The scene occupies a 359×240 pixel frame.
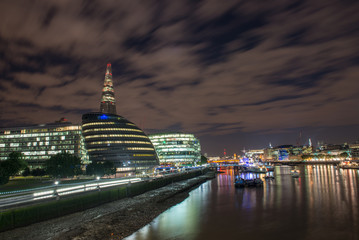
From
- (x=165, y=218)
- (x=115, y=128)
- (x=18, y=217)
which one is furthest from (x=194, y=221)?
(x=115, y=128)

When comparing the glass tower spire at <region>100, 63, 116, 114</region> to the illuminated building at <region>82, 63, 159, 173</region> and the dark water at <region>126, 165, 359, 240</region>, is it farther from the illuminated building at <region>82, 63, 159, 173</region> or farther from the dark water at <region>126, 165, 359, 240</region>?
the dark water at <region>126, 165, 359, 240</region>

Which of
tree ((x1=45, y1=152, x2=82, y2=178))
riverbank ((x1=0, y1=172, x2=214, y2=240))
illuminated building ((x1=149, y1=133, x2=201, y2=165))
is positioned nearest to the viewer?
riverbank ((x1=0, y1=172, x2=214, y2=240))

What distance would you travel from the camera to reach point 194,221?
92.4 feet

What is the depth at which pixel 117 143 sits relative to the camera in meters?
124

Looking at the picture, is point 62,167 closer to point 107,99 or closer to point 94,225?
point 94,225

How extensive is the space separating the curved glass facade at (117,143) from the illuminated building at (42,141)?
16285 mm

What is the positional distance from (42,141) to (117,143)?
181ft

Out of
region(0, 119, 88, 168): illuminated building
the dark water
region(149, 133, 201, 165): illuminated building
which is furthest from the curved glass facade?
the dark water

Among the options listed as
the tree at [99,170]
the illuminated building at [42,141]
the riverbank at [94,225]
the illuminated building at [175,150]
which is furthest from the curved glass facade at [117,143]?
the riverbank at [94,225]

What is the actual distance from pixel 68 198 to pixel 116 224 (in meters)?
6.40

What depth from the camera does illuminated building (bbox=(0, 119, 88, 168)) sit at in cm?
14325

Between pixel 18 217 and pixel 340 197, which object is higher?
pixel 18 217

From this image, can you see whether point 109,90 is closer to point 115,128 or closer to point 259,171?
point 115,128

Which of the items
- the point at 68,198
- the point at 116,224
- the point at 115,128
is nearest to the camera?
the point at 116,224
